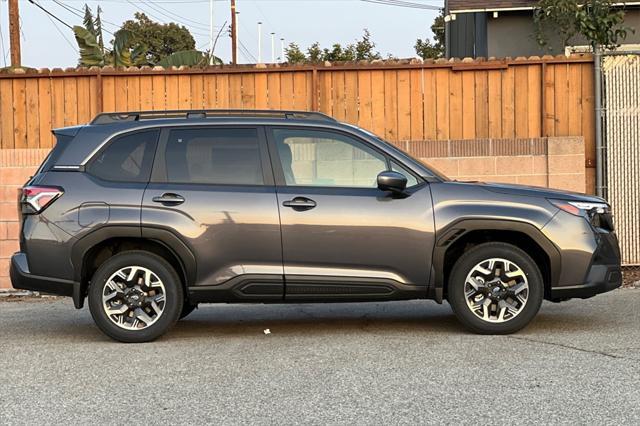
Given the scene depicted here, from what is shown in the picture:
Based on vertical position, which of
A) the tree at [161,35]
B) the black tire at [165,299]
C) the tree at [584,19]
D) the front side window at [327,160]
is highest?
the tree at [161,35]

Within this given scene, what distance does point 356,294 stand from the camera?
24.5 ft

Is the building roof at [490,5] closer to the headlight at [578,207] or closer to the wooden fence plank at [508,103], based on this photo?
the wooden fence plank at [508,103]

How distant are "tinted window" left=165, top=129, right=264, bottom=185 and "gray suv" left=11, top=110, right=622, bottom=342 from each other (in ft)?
0.10

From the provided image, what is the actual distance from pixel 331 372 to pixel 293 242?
1462 mm

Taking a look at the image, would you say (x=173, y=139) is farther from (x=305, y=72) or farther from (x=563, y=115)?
(x=563, y=115)

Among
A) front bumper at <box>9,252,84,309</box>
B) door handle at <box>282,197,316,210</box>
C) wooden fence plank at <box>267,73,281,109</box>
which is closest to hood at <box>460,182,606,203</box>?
door handle at <box>282,197,316,210</box>

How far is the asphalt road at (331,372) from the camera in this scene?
533 cm

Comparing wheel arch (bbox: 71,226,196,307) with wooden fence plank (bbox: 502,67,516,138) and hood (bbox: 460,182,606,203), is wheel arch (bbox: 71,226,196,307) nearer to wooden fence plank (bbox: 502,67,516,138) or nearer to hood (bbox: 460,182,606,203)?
hood (bbox: 460,182,606,203)

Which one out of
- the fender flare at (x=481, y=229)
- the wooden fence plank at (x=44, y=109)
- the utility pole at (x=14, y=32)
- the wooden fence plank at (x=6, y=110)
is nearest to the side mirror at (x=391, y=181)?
the fender flare at (x=481, y=229)

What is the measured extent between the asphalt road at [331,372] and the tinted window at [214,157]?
1380mm

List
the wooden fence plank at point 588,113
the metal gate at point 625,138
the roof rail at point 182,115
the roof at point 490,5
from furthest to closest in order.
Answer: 1. the roof at point 490,5
2. the wooden fence plank at point 588,113
3. the metal gate at point 625,138
4. the roof rail at point 182,115

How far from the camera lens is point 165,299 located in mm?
7426

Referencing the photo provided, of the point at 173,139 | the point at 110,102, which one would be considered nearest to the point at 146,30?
the point at 110,102

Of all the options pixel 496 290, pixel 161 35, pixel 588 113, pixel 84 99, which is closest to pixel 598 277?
pixel 496 290
